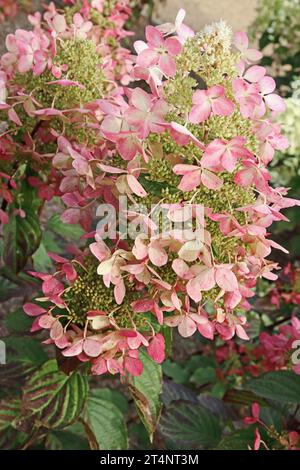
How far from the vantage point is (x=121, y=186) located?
723mm

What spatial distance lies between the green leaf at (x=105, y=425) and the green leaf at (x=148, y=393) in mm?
161

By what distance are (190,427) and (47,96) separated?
647mm

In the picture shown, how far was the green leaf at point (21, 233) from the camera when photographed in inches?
41.4

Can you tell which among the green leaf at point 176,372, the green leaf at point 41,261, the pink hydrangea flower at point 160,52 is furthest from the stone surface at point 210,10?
the pink hydrangea flower at point 160,52

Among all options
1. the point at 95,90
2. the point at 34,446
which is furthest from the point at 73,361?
the point at 34,446

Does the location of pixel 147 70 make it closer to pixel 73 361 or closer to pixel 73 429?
pixel 73 361

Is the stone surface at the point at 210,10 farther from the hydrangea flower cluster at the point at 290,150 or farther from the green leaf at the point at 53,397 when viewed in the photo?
the green leaf at the point at 53,397

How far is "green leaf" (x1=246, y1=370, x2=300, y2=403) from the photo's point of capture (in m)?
0.99

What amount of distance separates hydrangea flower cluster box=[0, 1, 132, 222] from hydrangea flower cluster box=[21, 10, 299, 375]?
0.10 metres

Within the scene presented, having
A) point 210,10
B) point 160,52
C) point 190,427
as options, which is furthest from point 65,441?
point 210,10

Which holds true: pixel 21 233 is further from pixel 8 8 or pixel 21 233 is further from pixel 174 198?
pixel 8 8

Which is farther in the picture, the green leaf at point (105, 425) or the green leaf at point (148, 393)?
the green leaf at point (105, 425)

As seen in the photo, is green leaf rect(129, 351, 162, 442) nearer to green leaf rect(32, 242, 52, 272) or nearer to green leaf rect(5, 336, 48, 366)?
green leaf rect(5, 336, 48, 366)
